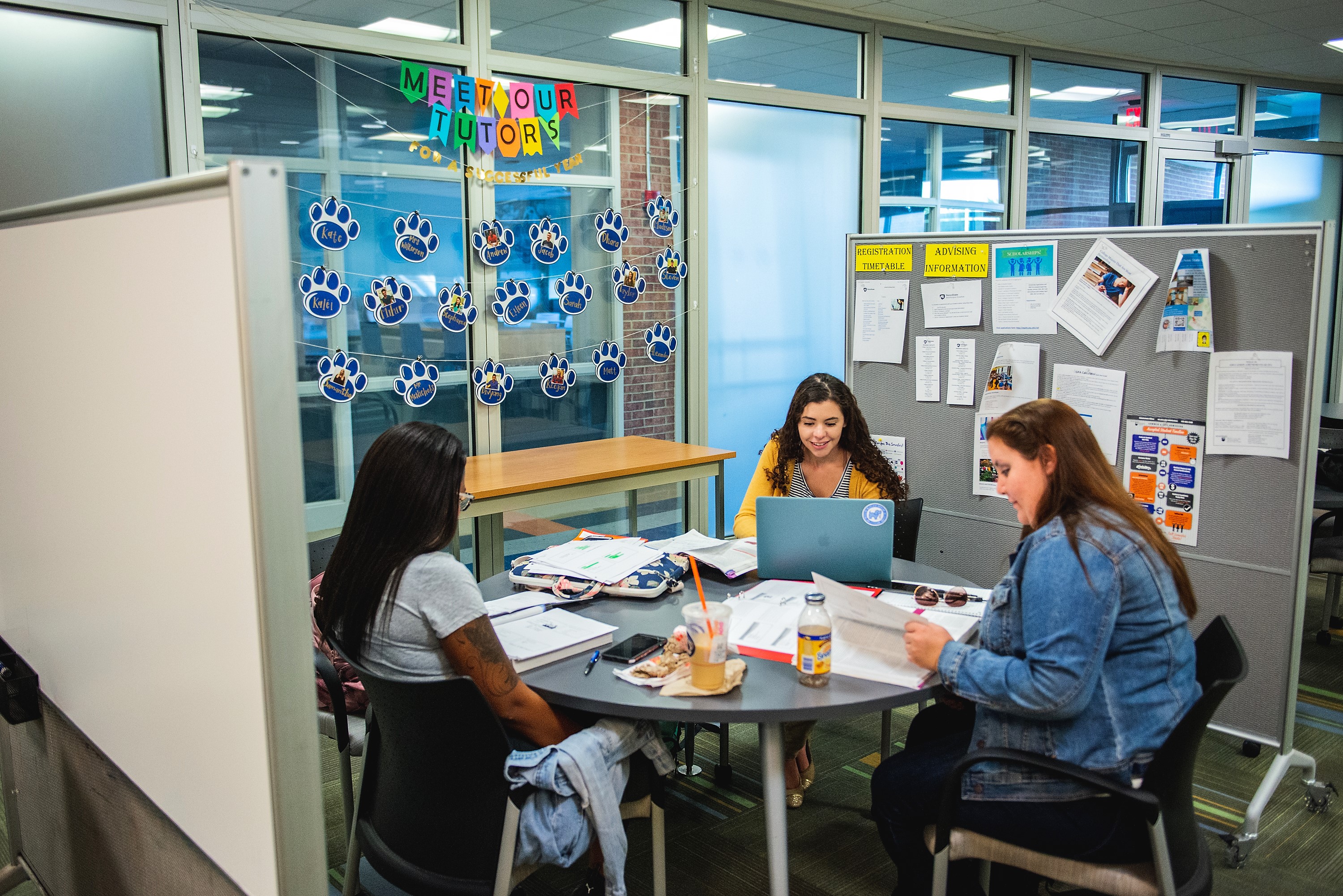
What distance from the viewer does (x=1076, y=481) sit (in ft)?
5.75

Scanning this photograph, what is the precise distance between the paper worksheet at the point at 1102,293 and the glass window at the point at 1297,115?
18.8ft

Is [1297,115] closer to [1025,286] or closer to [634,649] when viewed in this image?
[1025,286]

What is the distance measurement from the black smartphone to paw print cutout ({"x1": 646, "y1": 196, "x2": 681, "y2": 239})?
297 centimetres

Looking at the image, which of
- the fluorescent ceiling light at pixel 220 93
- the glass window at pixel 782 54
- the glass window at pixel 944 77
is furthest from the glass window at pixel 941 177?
the fluorescent ceiling light at pixel 220 93

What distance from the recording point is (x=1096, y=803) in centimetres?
167

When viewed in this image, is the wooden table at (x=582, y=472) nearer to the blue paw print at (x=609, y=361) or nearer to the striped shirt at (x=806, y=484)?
the blue paw print at (x=609, y=361)

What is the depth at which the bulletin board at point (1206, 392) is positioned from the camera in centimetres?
269

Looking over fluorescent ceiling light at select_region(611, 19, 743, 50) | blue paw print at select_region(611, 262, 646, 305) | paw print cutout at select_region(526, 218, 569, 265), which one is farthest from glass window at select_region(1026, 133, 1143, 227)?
paw print cutout at select_region(526, 218, 569, 265)

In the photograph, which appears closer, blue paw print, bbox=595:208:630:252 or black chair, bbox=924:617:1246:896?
black chair, bbox=924:617:1246:896

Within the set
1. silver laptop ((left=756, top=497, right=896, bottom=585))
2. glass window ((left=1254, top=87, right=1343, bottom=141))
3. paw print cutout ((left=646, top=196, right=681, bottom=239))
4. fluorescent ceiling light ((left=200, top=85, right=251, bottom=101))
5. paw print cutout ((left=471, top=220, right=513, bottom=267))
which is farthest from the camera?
glass window ((left=1254, top=87, right=1343, bottom=141))

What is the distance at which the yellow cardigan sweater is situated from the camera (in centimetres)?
302

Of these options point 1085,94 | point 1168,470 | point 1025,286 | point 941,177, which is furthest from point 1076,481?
point 1085,94

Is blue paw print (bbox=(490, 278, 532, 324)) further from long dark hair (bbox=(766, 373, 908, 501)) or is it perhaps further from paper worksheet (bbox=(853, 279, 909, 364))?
long dark hair (bbox=(766, 373, 908, 501))

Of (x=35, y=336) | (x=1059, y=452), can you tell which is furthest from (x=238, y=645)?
(x=1059, y=452)
